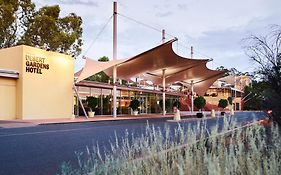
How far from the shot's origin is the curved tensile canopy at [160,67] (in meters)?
25.9

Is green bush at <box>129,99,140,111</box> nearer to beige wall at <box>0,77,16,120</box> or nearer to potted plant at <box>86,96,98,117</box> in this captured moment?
potted plant at <box>86,96,98,117</box>

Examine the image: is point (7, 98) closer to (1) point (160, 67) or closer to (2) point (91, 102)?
(2) point (91, 102)

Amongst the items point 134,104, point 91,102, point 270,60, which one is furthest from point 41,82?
point 270,60

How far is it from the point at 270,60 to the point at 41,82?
19627 mm

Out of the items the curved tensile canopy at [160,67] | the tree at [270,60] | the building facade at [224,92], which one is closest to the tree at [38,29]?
the curved tensile canopy at [160,67]

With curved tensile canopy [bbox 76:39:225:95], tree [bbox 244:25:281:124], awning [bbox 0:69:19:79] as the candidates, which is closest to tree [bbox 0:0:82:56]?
curved tensile canopy [bbox 76:39:225:95]

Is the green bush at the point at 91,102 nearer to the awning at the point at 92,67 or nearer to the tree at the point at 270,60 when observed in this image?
the awning at the point at 92,67

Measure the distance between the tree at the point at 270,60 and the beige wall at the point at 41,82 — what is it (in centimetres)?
1844

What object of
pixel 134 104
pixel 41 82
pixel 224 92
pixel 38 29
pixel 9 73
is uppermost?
pixel 38 29

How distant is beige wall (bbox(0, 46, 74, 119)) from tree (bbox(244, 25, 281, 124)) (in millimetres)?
18439

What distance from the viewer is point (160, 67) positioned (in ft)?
106

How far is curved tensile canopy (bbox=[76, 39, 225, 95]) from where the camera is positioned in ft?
85.1

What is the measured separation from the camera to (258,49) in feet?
22.3

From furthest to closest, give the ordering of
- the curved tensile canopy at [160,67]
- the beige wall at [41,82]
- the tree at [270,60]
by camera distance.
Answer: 1. the curved tensile canopy at [160,67]
2. the beige wall at [41,82]
3. the tree at [270,60]
